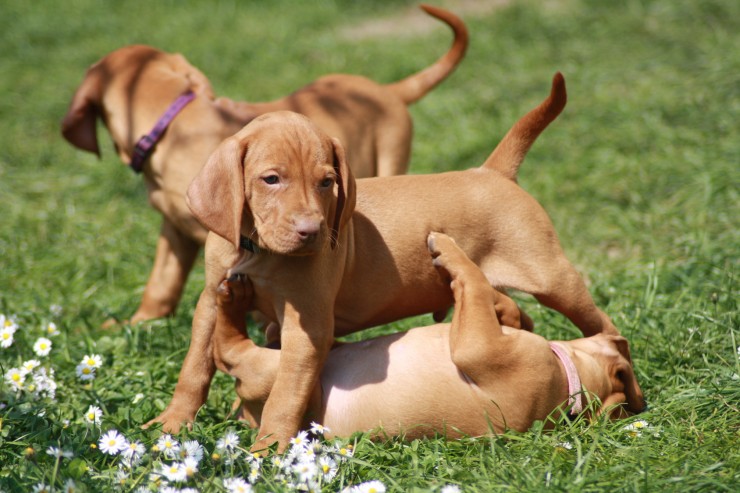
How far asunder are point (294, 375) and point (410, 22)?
28.1 ft

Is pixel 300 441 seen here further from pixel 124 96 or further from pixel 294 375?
pixel 124 96

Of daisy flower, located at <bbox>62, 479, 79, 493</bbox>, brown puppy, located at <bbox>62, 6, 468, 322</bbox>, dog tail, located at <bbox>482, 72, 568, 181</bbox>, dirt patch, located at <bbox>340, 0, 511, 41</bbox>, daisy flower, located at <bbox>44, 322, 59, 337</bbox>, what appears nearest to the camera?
daisy flower, located at <bbox>62, 479, 79, 493</bbox>

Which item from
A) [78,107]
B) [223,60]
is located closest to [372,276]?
[78,107]

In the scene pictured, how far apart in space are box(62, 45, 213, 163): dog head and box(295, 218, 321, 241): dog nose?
2245mm

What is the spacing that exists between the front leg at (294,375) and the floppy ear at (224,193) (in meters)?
0.46

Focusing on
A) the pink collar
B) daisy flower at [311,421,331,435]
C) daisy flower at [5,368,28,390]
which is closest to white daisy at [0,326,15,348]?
daisy flower at [5,368,28,390]

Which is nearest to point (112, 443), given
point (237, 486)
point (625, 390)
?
point (237, 486)

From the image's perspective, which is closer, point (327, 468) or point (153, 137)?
point (327, 468)

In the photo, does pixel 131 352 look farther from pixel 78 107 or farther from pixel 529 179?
pixel 529 179

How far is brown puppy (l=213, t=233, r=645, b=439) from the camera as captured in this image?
369 centimetres

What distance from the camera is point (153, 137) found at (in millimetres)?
5074

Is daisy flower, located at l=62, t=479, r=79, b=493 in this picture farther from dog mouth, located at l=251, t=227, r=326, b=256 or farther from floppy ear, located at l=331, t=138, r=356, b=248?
floppy ear, located at l=331, t=138, r=356, b=248

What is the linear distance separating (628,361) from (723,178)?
253cm

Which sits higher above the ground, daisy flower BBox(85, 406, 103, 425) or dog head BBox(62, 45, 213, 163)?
dog head BBox(62, 45, 213, 163)
